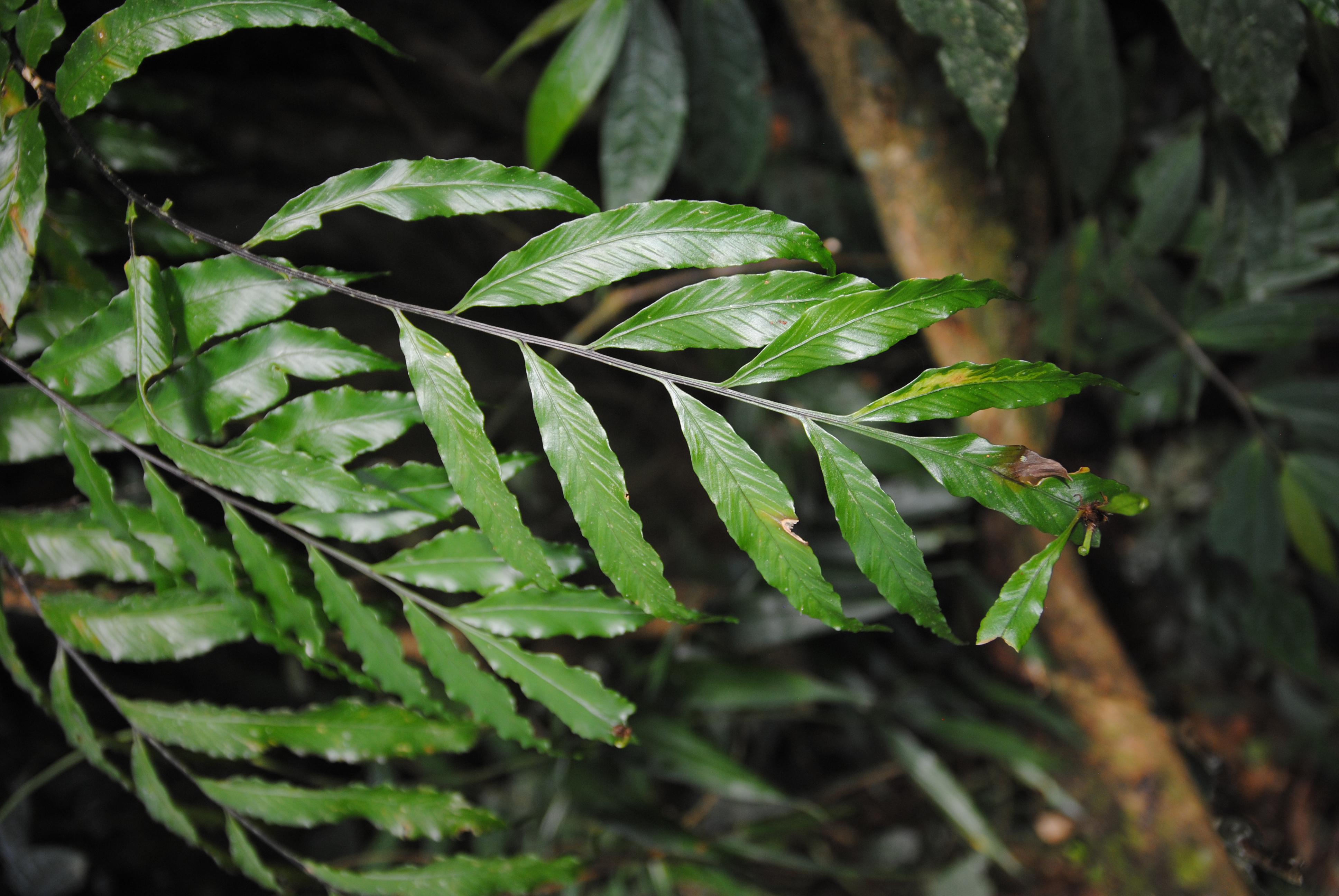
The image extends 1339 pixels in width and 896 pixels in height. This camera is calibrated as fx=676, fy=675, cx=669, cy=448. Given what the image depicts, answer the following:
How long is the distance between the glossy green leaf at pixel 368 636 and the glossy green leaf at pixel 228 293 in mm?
187

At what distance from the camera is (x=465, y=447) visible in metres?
0.43

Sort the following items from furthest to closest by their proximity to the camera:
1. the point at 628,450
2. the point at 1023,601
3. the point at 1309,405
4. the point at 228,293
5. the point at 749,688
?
the point at 628,450
the point at 749,688
the point at 1309,405
the point at 228,293
the point at 1023,601

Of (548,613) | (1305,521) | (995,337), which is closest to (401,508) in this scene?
(548,613)

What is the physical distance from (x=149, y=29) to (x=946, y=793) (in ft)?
4.20

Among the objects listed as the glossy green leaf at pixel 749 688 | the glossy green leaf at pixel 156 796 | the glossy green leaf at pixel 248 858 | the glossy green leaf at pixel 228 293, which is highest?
the glossy green leaf at pixel 228 293

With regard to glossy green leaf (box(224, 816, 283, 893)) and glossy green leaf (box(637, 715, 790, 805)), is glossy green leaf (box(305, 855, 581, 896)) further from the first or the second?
glossy green leaf (box(637, 715, 790, 805))

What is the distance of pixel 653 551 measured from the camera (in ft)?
1.42

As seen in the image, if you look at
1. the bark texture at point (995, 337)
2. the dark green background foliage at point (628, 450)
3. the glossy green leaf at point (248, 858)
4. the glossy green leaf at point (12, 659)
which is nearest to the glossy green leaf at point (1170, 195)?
the dark green background foliage at point (628, 450)

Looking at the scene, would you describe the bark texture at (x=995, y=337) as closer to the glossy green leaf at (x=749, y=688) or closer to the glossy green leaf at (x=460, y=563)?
the glossy green leaf at (x=749, y=688)

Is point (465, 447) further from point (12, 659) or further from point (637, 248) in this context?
point (12, 659)


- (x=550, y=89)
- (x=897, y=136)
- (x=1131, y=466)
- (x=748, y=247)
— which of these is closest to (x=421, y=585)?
(x=748, y=247)

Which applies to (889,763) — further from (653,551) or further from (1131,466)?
(653,551)

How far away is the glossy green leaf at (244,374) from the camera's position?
1.70 ft

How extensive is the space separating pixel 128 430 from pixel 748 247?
0.49m
